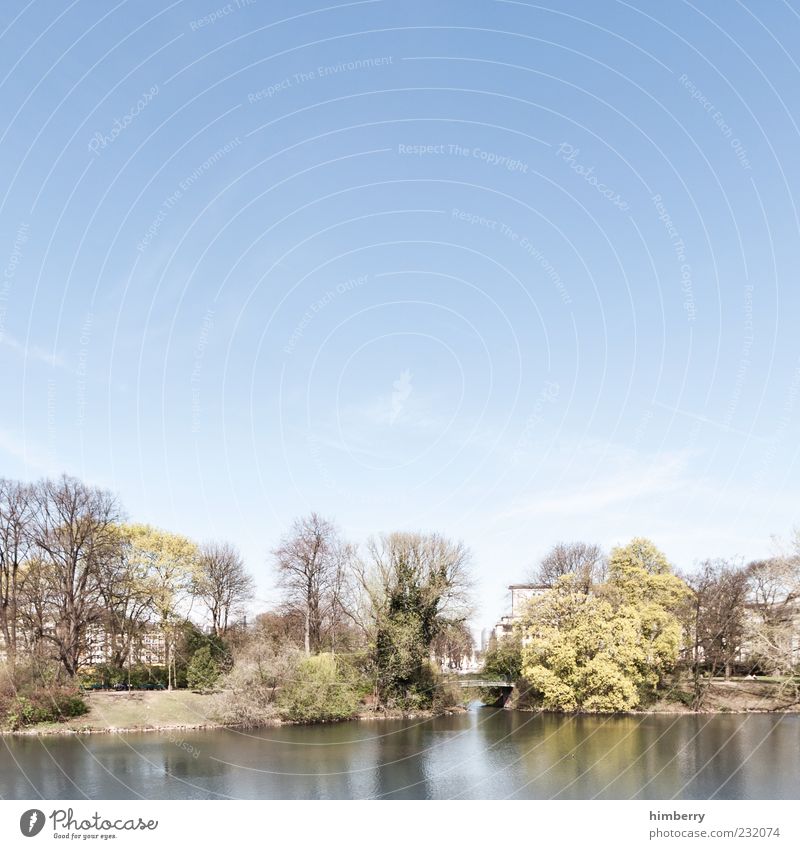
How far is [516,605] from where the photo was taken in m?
42.5

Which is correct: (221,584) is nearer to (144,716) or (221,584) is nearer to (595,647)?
(144,716)

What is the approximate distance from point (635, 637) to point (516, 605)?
7.20 meters

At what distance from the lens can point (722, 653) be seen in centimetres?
4459

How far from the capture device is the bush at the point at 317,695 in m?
36.0

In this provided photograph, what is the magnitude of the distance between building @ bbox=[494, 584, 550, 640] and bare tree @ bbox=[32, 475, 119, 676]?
2200 centimetres

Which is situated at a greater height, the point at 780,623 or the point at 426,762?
the point at 780,623

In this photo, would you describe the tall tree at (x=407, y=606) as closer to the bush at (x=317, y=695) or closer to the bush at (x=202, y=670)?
the bush at (x=317, y=695)

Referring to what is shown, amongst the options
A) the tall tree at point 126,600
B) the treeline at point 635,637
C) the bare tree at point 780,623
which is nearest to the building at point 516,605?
the treeline at point 635,637

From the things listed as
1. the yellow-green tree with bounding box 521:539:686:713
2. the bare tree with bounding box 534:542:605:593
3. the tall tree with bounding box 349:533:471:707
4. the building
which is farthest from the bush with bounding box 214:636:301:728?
the bare tree with bounding box 534:542:605:593

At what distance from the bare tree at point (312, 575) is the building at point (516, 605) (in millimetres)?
10302

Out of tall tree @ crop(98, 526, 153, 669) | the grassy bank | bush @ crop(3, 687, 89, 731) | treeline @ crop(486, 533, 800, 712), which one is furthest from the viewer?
tall tree @ crop(98, 526, 153, 669)

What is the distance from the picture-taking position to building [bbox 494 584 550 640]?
40.9m

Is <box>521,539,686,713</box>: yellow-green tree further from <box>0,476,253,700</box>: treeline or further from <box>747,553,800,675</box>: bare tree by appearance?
<box>0,476,253,700</box>: treeline

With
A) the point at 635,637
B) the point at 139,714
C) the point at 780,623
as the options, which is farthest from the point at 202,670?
the point at 780,623
